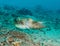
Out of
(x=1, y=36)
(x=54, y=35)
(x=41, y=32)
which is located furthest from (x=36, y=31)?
(x=1, y=36)

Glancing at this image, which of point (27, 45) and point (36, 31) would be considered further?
point (36, 31)

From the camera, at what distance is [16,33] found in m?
9.13

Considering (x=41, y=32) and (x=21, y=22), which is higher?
(x=21, y=22)

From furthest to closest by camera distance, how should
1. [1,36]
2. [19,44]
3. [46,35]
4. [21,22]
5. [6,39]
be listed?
[21,22]
[46,35]
[1,36]
[6,39]
[19,44]

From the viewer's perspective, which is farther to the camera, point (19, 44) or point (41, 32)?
point (41, 32)

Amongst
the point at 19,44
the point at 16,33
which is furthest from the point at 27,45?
the point at 16,33

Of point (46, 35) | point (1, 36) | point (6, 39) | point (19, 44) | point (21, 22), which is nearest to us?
point (19, 44)

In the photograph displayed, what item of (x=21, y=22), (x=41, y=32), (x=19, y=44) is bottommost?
(x=19, y=44)

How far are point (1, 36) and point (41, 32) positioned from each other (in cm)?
278

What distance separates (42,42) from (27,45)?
1088 millimetres

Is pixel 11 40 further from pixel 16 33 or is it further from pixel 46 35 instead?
pixel 46 35

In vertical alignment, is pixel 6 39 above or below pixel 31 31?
below

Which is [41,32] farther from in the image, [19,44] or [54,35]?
[19,44]

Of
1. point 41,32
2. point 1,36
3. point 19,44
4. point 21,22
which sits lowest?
point 19,44
